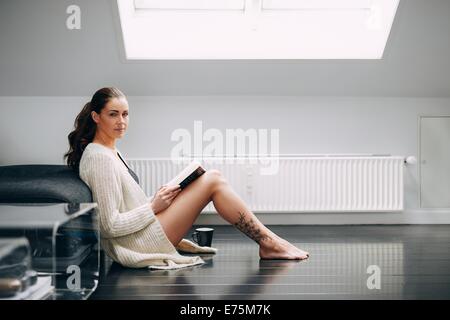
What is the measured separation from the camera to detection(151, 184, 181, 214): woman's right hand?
2.21 meters

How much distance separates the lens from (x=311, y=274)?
2137mm

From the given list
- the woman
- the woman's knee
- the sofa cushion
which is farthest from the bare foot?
the sofa cushion

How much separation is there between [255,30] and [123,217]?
1.94 meters

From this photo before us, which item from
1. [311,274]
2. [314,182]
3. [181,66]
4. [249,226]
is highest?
[181,66]

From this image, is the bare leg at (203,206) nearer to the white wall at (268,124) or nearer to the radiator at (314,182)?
the radiator at (314,182)

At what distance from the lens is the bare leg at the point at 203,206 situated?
224 cm

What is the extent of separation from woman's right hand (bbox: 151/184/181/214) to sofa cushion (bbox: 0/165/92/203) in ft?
0.96

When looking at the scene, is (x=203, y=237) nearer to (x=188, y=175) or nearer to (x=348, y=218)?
(x=188, y=175)

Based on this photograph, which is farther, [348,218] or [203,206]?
[348,218]

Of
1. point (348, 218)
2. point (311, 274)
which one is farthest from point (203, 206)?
point (348, 218)

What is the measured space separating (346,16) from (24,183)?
8.35ft

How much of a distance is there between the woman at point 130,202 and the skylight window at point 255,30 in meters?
1.32

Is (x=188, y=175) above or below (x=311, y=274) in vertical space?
above

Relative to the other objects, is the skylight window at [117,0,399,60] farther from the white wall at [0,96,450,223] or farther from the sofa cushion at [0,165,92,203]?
the sofa cushion at [0,165,92,203]
